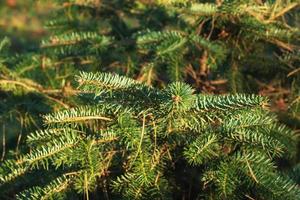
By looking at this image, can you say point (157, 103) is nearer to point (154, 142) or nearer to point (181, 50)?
point (154, 142)

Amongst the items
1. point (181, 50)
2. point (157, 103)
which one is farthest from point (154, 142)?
point (181, 50)

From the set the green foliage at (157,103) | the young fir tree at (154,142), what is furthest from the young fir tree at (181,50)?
the young fir tree at (154,142)

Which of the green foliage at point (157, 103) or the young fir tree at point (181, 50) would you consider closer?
the green foliage at point (157, 103)

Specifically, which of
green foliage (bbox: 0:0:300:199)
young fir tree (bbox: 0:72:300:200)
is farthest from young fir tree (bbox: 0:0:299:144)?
young fir tree (bbox: 0:72:300:200)

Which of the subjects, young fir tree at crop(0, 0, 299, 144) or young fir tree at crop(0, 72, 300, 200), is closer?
young fir tree at crop(0, 72, 300, 200)

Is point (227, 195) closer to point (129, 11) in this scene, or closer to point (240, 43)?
point (240, 43)

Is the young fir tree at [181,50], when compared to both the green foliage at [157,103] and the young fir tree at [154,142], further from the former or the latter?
the young fir tree at [154,142]

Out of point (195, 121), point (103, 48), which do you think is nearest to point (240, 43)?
point (103, 48)

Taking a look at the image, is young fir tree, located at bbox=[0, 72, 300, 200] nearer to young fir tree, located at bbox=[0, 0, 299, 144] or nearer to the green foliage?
the green foliage
